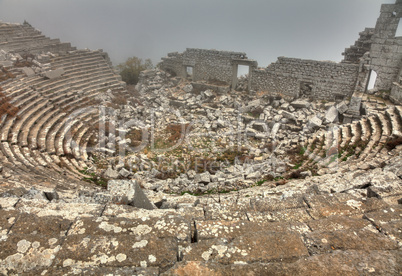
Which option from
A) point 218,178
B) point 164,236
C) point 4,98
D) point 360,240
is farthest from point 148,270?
point 4,98

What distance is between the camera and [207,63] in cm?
1888

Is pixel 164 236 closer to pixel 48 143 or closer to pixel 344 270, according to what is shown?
pixel 344 270

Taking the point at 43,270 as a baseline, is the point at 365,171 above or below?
below

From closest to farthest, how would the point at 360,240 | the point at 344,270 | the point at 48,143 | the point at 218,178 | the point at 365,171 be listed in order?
the point at 344,270, the point at 360,240, the point at 365,171, the point at 218,178, the point at 48,143

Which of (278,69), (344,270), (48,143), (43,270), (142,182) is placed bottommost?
(142,182)

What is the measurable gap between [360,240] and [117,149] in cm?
1144

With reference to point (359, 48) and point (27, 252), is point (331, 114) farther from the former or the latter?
point (27, 252)

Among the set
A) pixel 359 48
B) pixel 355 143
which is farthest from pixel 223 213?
pixel 359 48

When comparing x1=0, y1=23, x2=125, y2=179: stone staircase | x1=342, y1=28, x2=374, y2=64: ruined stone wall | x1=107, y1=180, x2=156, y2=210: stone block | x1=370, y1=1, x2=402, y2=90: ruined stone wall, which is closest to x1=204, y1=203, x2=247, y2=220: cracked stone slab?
x1=107, y1=180, x2=156, y2=210: stone block

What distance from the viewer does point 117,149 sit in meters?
12.9

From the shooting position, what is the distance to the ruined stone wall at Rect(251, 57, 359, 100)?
15.0m

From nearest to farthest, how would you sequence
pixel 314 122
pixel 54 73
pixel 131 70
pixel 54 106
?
1. pixel 314 122
2. pixel 54 106
3. pixel 54 73
4. pixel 131 70

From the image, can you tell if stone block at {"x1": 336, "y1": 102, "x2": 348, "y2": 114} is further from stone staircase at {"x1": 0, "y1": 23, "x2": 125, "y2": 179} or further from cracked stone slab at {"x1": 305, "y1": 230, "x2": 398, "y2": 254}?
stone staircase at {"x1": 0, "y1": 23, "x2": 125, "y2": 179}

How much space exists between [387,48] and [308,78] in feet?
13.2
